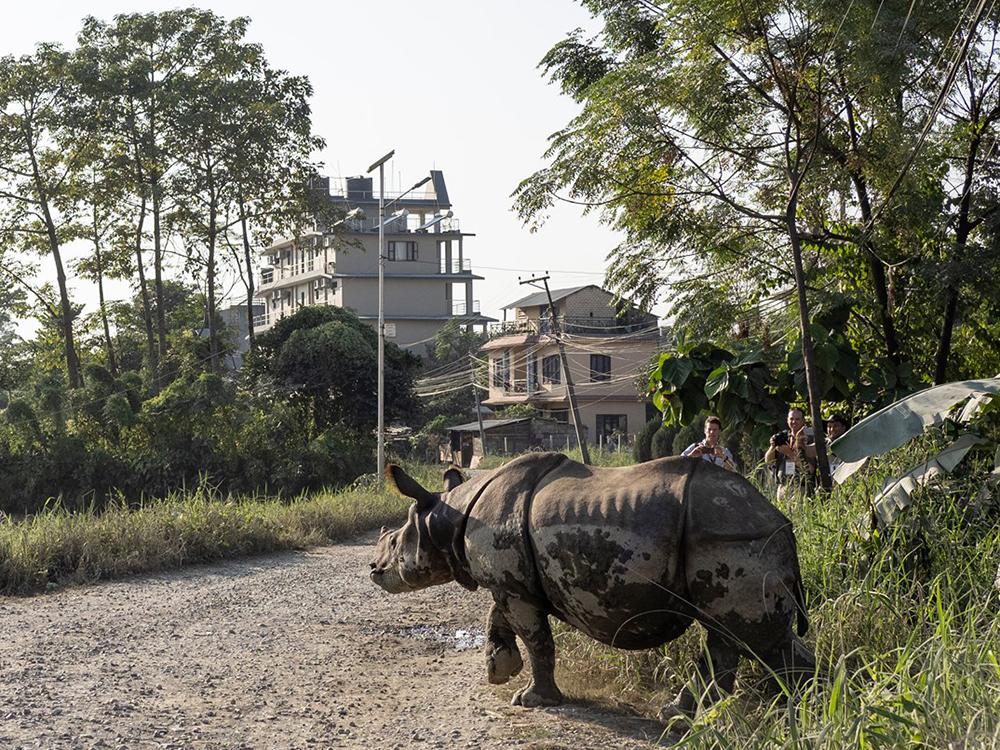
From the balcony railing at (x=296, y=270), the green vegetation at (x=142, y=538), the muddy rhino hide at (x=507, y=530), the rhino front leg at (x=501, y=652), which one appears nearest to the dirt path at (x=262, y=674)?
the rhino front leg at (x=501, y=652)

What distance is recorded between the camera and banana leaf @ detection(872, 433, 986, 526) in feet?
25.0

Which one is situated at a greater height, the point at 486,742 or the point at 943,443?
the point at 943,443

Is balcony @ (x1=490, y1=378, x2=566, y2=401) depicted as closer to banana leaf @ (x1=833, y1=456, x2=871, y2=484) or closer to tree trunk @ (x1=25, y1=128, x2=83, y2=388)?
tree trunk @ (x1=25, y1=128, x2=83, y2=388)

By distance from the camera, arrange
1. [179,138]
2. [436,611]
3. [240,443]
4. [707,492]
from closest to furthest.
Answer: [707,492] < [436,611] < [240,443] < [179,138]

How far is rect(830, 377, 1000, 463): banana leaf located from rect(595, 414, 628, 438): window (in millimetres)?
51009

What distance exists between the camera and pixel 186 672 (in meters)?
8.91

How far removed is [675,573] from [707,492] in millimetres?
445

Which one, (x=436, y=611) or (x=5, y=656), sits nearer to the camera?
(x=5, y=656)

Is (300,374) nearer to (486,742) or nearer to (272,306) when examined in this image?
(486,742)

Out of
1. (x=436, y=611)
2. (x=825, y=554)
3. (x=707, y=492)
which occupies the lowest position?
(x=436, y=611)

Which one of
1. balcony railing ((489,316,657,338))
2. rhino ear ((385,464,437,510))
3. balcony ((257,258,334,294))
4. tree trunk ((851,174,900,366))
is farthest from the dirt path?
balcony ((257,258,334,294))

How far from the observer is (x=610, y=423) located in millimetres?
59750

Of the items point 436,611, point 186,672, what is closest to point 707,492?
point 186,672

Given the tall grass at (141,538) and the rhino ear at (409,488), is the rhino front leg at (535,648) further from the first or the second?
the tall grass at (141,538)
